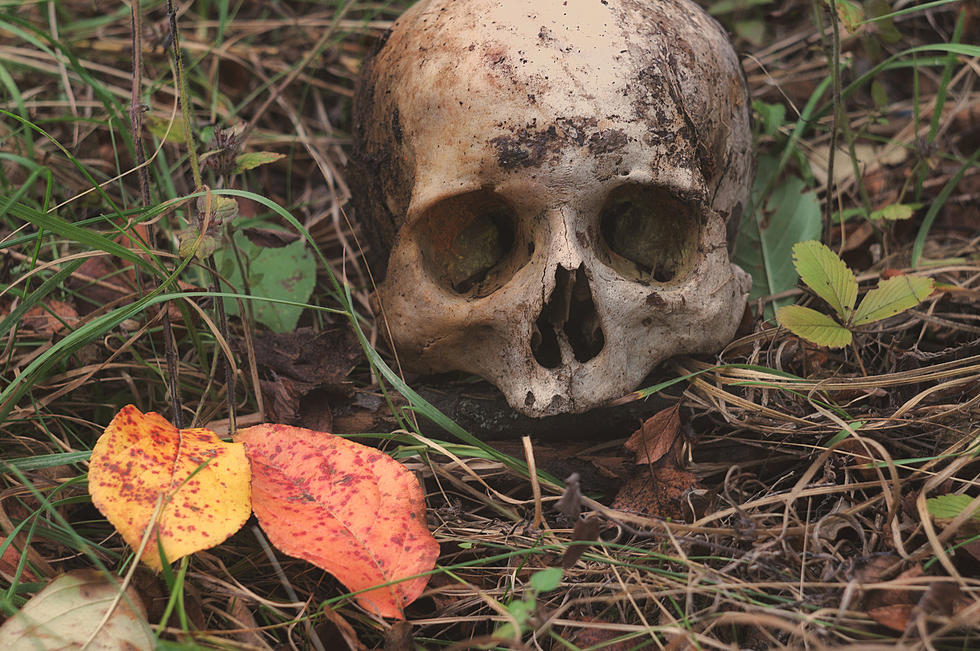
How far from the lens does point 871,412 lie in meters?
1.72

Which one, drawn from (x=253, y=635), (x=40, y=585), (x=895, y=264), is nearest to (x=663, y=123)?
(x=895, y=264)

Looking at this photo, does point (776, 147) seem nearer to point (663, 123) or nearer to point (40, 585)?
point (663, 123)

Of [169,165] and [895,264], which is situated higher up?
[169,165]

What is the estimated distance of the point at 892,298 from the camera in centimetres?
179

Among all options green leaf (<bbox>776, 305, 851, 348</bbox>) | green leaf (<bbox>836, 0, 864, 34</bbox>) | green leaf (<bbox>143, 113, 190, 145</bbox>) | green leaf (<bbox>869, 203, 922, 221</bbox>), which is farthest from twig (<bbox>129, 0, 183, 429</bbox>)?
green leaf (<bbox>869, 203, 922, 221</bbox>)

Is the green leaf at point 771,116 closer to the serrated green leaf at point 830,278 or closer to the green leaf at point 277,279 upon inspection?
the serrated green leaf at point 830,278

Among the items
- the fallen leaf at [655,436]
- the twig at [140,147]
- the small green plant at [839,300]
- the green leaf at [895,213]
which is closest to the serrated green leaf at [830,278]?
the small green plant at [839,300]

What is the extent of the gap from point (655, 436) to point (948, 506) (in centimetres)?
56

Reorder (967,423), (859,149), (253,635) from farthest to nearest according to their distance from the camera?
(859,149) → (967,423) → (253,635)

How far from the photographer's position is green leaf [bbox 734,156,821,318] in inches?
90.9

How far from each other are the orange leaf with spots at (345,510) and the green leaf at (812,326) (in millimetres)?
890

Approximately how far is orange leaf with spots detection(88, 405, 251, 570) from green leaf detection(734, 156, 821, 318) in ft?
5.00

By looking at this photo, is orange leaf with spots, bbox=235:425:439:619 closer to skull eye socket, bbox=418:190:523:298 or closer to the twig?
the twig

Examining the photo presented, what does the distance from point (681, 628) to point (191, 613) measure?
84cm
